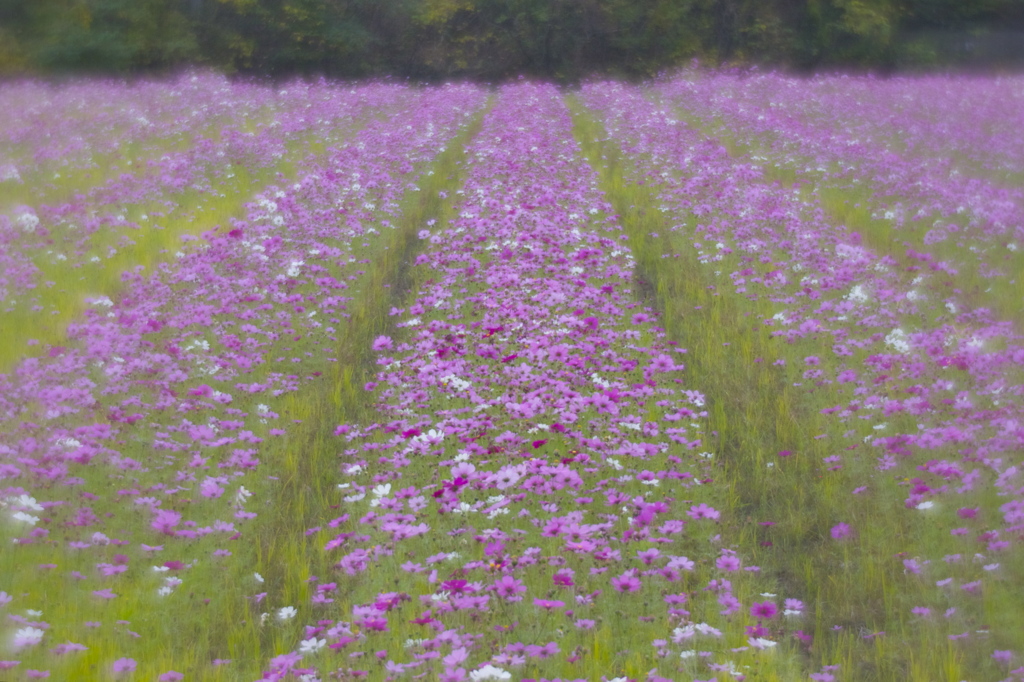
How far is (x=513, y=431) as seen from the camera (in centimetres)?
596

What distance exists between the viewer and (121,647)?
162 inches

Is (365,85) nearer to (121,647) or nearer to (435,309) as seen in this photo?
(435,309)

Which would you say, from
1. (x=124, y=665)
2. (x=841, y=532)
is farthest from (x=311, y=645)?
(x=841, y=532)

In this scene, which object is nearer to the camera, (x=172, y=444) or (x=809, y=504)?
(x=809, y=504)

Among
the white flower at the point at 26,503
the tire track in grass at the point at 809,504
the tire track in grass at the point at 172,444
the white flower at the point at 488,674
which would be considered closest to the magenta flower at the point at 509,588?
the white flower at the point at 488,674

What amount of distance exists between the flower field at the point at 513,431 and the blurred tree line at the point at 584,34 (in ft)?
86.9

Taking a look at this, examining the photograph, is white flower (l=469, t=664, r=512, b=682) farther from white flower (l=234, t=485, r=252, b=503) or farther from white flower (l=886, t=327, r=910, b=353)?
white flower (l=886, t=327, r=910, b=353)

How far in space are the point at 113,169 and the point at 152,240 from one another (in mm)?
4513

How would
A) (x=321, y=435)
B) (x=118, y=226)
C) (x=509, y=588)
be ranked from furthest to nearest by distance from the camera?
(x=118, y=226) → (x=321, y=435) → (x=509, y=588)

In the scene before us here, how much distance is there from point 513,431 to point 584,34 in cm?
3567

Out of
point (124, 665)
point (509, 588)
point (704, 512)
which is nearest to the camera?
point (124, 665)

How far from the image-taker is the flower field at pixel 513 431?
4.18m

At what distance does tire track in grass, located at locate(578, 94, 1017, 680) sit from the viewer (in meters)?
4.19

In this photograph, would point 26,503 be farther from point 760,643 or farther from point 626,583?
point 760,643
